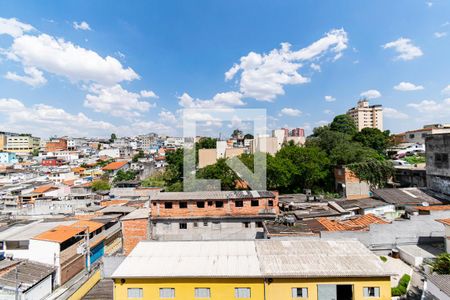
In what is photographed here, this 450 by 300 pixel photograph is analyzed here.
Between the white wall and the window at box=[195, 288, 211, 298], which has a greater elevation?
the window at box=[195, 288, 211, 298]

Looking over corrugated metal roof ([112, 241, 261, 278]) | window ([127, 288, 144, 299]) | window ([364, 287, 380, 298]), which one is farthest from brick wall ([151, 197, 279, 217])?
window ([364, 287, 380, 298])

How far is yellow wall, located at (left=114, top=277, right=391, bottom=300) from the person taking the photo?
925 centimetres

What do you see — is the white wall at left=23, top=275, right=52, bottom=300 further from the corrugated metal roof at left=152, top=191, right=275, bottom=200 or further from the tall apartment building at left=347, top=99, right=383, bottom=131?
the tall apartment building at left=347, top=99, right=383, bottom=131

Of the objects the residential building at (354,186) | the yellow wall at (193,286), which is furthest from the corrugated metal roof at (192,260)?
the residential building at (354,186)

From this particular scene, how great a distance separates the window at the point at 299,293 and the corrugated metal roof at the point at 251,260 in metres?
0.58

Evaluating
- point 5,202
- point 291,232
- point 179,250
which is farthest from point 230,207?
point 5,202

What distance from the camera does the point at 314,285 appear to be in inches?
365

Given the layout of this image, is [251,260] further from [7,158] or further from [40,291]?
[7,158]

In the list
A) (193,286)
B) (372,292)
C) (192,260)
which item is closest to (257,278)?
(193,286)

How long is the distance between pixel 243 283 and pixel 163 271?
2.97m

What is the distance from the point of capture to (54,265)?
16.3m

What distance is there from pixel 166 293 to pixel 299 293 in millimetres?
4780

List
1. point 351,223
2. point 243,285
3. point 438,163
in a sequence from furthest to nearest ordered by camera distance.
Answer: point 438,163 → point 351,223 → point 243,285

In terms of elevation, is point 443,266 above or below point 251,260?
below
